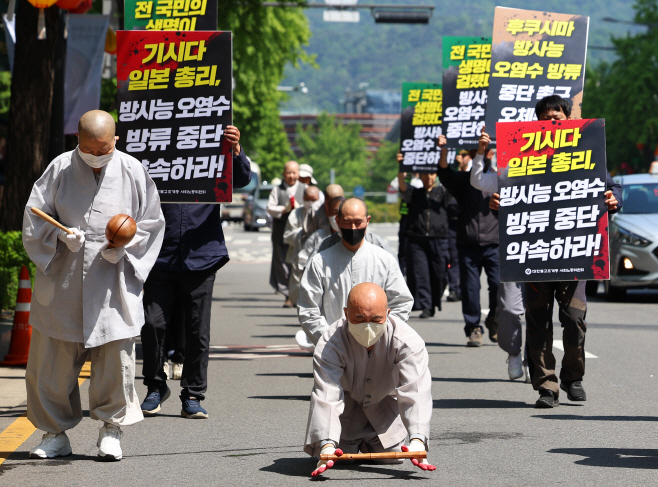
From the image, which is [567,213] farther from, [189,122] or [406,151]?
[406,151]

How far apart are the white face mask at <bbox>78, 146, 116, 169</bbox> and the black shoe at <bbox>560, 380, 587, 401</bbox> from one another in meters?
3.56

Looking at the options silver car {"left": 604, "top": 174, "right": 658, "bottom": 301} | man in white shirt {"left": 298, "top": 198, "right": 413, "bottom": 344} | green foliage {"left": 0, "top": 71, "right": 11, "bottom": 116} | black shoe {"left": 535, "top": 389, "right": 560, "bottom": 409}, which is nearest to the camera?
man in white shirt {"left": 298, "top": 198, "right": 413, "bottom": 344}

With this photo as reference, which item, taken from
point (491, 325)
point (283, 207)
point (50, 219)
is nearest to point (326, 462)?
point (50, 219)

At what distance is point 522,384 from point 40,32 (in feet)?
22.4

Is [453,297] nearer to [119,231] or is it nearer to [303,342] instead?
[303,342]

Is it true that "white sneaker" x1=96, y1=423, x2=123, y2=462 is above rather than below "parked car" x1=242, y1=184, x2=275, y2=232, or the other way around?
above

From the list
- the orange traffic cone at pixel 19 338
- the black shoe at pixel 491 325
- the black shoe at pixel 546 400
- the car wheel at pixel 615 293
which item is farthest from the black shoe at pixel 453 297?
the black shoe at pixel 546 400

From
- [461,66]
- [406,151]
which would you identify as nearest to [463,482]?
[461,66]

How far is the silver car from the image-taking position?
15.3 metres

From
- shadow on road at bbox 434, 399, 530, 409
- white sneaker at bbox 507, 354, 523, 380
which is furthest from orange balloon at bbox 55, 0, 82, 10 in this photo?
shadow on road at bbox 434, 399, 530, 409

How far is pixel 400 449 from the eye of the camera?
5727mm

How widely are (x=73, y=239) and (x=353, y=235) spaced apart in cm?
173

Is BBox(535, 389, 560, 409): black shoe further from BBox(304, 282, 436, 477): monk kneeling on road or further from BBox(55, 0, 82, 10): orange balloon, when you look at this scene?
BBox(55, 0, 82, 10): orange balloon

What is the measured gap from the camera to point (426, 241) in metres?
13.4
